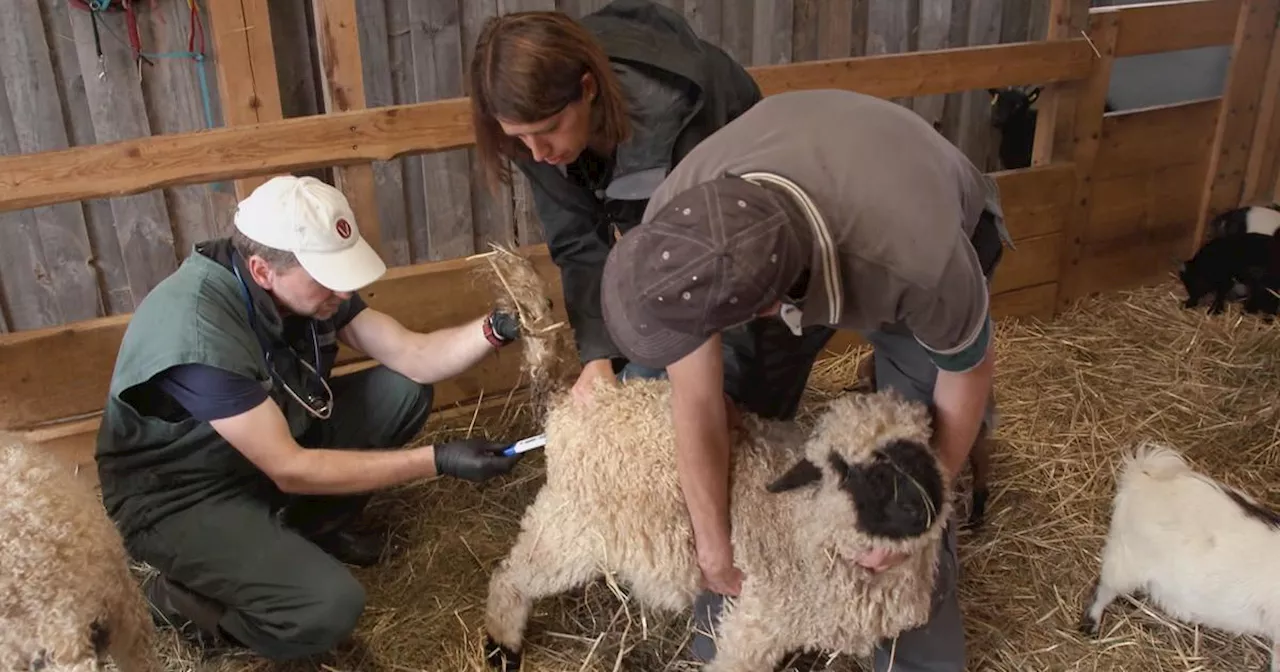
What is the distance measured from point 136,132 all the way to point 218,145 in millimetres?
1726

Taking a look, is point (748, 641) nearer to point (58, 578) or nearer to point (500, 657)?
point (500, 657)

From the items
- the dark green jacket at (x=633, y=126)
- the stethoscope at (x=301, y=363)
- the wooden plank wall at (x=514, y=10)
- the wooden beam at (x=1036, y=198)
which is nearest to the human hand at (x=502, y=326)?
the dark green jacket at (x=633, y=126)

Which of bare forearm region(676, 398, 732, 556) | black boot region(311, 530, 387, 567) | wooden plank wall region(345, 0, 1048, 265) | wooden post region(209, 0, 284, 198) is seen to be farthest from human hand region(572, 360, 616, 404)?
wooden plank wall region(345, 0, 1048, 265)

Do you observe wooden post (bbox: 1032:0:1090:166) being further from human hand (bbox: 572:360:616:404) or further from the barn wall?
human hand (bbox: 572:360:616:404)

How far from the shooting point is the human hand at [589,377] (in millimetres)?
2793

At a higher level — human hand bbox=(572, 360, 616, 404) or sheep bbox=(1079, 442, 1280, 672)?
human hand bbox=(572, 360, 616, 404)

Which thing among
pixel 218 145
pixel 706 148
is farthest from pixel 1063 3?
pixel 218 145

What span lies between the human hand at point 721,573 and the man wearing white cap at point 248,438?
2.10 ft

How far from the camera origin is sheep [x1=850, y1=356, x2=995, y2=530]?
3479 millimetres

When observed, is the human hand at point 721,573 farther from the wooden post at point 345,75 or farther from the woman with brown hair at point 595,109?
the wooden post at point 345,75

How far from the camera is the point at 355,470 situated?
2.86 m

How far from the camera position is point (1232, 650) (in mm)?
3115

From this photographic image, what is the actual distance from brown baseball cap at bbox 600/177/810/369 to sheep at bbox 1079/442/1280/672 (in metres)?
2.02

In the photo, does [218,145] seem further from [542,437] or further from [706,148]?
[706,148]
